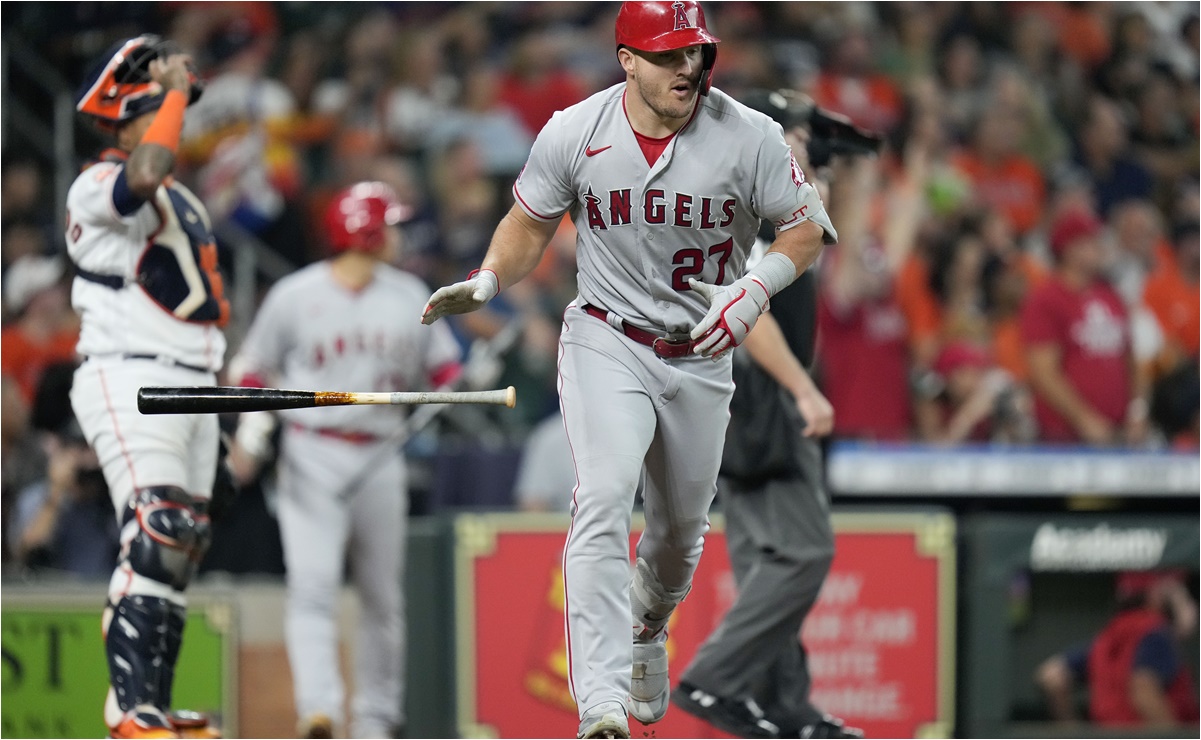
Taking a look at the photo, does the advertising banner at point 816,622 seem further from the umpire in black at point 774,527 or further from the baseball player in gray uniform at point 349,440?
the umpire in black at point 774,527

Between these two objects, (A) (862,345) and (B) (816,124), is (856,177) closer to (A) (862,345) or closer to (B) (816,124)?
(A) (862,345)

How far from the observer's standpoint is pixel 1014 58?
12695 millimetres

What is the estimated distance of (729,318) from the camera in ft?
12.8

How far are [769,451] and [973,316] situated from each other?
5038 mm

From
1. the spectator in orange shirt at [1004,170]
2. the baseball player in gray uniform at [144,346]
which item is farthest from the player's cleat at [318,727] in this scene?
the spectator in orange shirt at [1004,170]

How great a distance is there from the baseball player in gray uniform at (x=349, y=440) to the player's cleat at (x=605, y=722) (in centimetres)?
322

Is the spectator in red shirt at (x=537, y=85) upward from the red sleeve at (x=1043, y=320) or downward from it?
upward

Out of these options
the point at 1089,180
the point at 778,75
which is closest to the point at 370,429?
the point at 778,75

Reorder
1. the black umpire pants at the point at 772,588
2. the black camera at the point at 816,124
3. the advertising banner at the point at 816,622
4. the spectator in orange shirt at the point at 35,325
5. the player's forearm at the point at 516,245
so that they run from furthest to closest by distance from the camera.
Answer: the spectator in orange shirt at the point at 35,325, the advertising banner at the point at 816,622, the black umpire pants at the point at 772,588, the black camera at the point at 816,124, the player's forearm at the point at 516,245

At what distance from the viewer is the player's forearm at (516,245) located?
4.24m

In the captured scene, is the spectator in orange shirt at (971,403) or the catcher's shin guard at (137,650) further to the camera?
the spectator in orange shirt at (971,403)

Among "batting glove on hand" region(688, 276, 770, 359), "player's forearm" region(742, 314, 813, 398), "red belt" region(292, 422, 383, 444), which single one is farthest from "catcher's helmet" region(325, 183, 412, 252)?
"batting glove on hand" region(688, 276, 770, 359)

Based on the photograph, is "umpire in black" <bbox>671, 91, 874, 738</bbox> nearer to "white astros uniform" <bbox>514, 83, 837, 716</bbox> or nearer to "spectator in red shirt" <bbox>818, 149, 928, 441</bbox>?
"white astros uniform" <bbox>514, 83, 837, 716</bbox>

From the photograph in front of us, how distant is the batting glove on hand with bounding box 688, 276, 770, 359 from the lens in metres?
3.91
